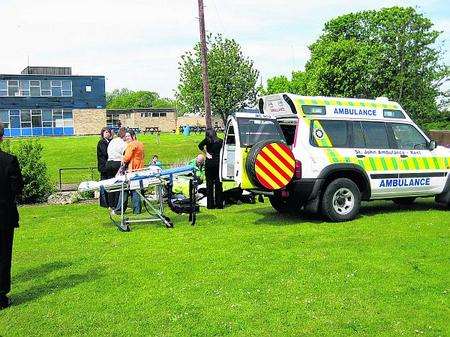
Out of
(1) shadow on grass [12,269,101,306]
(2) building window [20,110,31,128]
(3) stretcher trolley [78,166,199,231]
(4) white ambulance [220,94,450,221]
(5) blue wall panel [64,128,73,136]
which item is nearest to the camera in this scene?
(1) shadow on grass [12,269,101,306]

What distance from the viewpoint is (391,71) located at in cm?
3173

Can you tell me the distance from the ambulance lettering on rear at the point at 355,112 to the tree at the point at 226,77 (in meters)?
22.7

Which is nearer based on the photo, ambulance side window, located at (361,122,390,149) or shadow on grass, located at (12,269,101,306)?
shadow on grass, located at (12,269,101,306)

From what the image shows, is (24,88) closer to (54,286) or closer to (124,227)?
(124,227)

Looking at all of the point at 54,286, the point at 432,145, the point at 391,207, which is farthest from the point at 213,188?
the point at 54,286

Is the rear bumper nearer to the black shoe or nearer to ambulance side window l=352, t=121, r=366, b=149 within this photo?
ambulance side window l=352, t=121, r=366, b=149

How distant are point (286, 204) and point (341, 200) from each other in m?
1.17

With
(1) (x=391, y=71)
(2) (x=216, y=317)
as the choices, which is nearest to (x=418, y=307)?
(2) (x=216, y=317)

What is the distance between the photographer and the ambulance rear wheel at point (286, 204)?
10336 millimetres

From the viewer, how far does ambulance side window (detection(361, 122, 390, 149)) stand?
35.2ft

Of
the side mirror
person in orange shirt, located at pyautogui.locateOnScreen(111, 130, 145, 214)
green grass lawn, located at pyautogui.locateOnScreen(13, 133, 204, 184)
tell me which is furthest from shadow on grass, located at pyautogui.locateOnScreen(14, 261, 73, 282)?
green grass lawn, located at pyautogui.locateOnScreen(13, 133, 204, 184)

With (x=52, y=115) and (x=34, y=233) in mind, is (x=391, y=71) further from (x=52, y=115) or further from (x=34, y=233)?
(x=52, y=115)

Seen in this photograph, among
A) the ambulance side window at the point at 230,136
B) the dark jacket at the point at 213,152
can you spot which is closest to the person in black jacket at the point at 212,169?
the dark jacket at the point at 213,152

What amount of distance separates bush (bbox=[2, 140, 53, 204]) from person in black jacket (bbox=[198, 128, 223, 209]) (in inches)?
207
